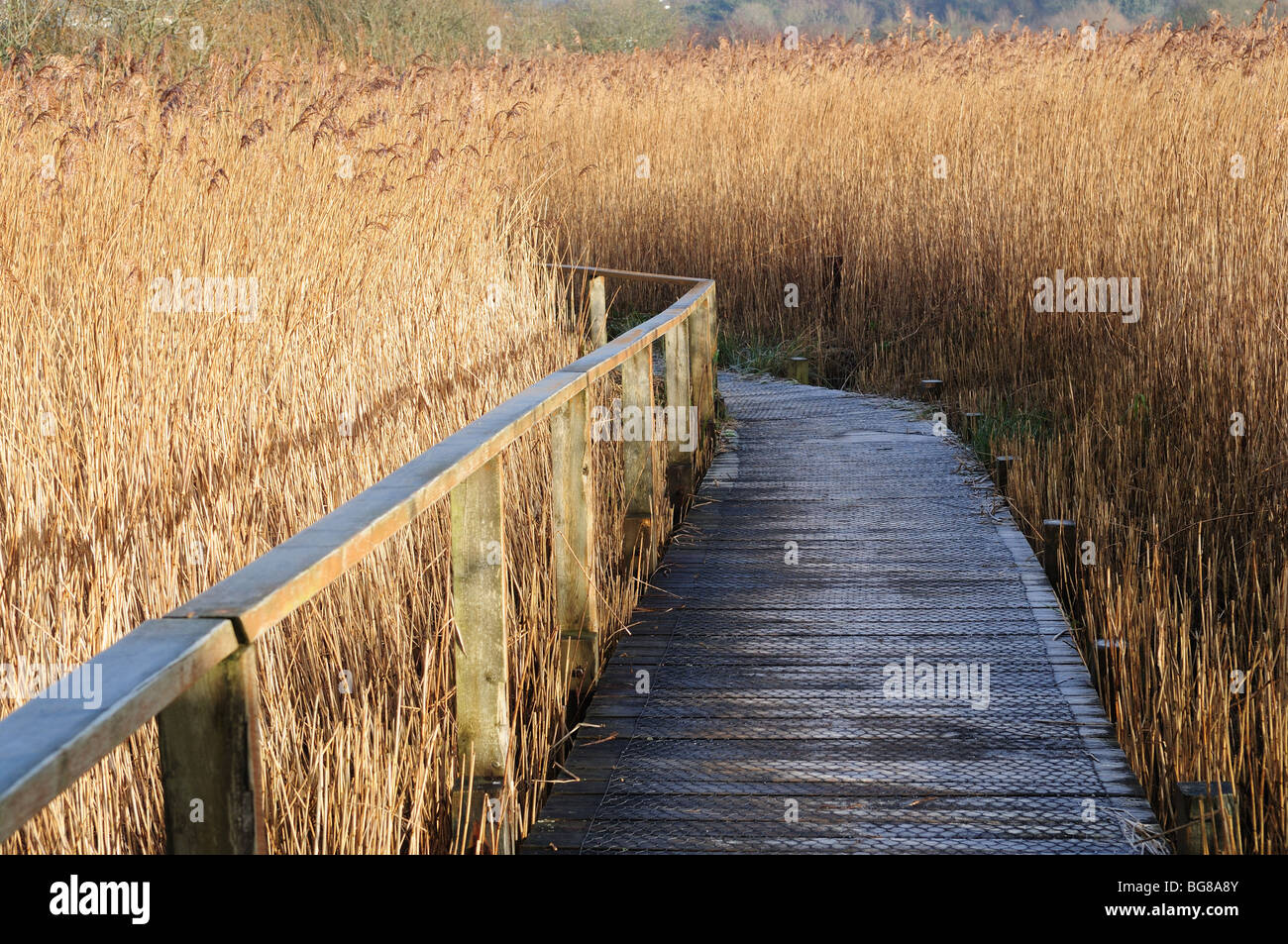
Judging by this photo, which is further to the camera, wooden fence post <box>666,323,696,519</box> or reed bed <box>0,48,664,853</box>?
wooden fence post <box>666,323,696,519</box>

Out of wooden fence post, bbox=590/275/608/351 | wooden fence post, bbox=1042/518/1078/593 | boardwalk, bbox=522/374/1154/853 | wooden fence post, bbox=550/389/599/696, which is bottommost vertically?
boardwalk, bbox=522/374/1154/853

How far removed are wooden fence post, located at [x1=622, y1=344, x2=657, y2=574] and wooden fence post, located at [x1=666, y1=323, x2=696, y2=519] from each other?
2.06 ft

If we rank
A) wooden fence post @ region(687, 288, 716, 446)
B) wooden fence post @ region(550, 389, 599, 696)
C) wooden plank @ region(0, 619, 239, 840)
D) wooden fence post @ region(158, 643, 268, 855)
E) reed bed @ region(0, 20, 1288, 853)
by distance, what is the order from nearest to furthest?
wooden plank @ region(0, 619, 239, 840)
wooden fence post @ region(158, 643, 268, 855)
reed bed @ region(0, 20, 1288, 853)
wooden fence post @ region(550, 389, 599, 696)
wooden fence post @ region(687, 288, 716, 446)

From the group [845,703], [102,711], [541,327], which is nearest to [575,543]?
[845,703]

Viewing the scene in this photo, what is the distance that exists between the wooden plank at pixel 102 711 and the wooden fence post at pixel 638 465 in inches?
109

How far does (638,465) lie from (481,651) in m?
1.71

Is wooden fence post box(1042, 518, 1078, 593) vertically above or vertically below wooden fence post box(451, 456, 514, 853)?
below

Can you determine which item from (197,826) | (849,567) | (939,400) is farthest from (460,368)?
(197,826)

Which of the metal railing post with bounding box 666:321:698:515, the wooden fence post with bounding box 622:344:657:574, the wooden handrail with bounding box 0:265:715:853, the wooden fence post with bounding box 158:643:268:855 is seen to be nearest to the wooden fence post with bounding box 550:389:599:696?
the wooden handrail with bounding box 0:265:715:853

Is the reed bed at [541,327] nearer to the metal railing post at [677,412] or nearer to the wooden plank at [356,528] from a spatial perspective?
the metal railing post at [677,412]

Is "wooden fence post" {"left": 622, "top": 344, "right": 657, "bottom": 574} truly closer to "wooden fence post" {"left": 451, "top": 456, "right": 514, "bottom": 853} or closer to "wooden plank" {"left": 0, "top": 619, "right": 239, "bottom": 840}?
"wooden fence post" {"left": 451, "top": 456, "right": 514, "bottom": 853}

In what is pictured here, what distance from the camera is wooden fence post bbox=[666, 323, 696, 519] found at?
190 inches

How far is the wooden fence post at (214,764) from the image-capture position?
4.16 ft
